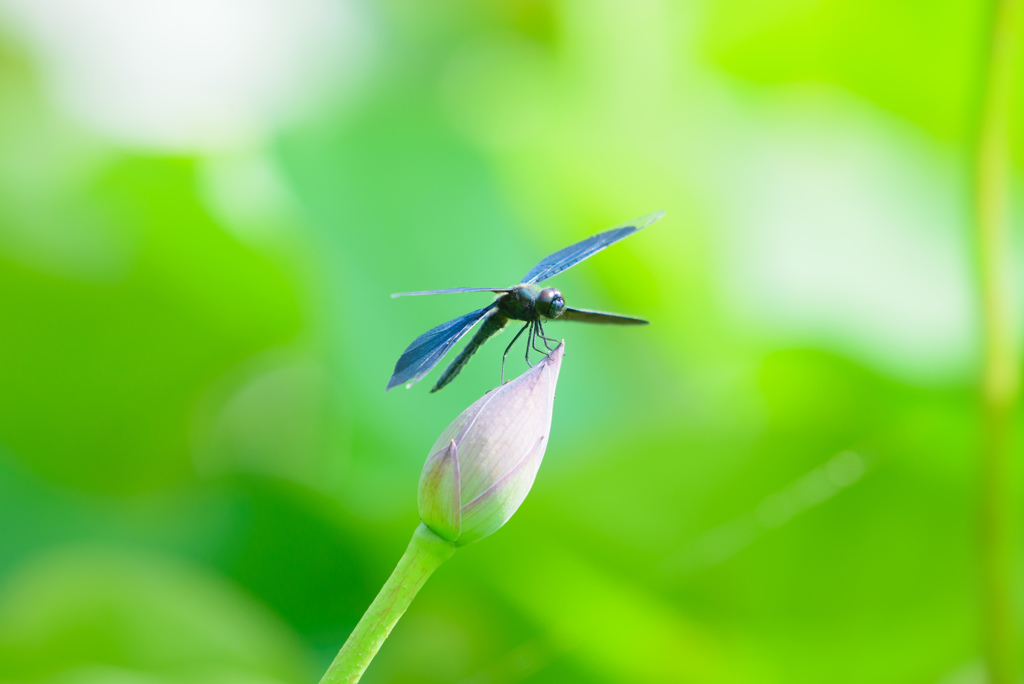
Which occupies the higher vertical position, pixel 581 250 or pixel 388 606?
pixel 581 250

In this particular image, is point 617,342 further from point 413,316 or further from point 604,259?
point 413,316

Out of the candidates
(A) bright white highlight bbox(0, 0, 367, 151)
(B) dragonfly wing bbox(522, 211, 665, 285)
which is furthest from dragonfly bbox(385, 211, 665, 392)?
(A) bright white highlight bbox(0, 0, 367, 151)

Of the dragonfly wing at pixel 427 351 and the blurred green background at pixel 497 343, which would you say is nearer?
the dragonfly wing at pixel 427 351

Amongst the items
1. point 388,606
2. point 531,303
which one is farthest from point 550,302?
point 388,606

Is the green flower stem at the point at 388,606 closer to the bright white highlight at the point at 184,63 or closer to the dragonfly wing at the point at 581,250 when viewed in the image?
the dragonfly wing at the point at 581,250

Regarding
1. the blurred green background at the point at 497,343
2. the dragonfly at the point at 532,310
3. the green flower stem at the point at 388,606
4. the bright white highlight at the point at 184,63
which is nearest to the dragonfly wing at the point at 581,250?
the dragonfly at the point at 532,310

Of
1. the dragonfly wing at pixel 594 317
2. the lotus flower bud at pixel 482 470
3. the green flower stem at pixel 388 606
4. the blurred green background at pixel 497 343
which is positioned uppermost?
the blurred green background at pixel 497 343

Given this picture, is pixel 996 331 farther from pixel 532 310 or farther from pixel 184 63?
pixel 184 63
